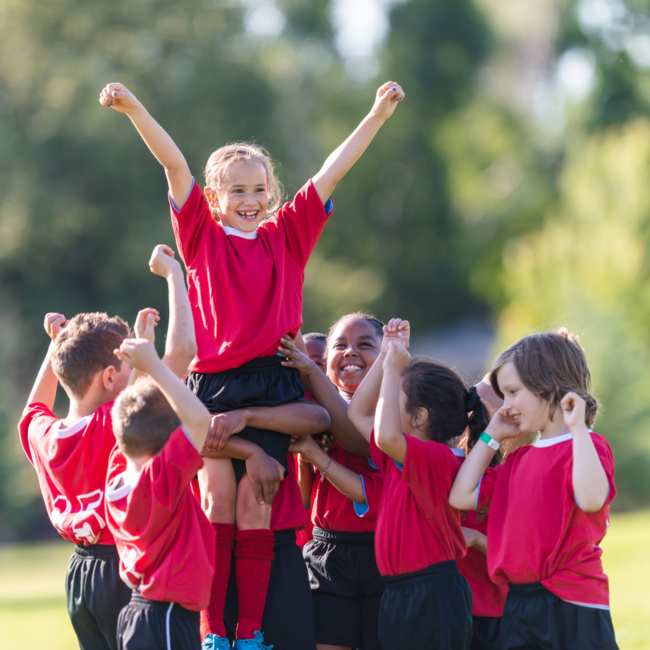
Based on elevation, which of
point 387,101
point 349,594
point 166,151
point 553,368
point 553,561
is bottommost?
point 349,594

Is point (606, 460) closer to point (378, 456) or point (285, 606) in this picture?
point (378, 456)

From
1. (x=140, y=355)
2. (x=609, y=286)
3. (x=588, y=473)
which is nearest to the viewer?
(x=140, y=355)

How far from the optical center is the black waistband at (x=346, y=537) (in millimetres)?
4023

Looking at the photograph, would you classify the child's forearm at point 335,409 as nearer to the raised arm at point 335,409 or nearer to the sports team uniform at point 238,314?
the raised arm at point 335,409

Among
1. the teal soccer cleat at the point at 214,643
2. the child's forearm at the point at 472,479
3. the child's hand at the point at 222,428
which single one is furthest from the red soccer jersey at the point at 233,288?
the teal soccer cleat at the point at 214,643

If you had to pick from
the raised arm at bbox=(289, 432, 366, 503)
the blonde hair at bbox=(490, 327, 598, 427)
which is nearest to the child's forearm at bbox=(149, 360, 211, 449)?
the raised arm at bbox=(289, 432, 366, 503)

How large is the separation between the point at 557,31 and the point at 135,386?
3402 centimetres

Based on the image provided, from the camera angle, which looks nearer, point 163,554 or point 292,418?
point 163,554

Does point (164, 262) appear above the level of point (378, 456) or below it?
above

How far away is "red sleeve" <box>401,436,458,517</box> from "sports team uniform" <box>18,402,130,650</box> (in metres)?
1.21

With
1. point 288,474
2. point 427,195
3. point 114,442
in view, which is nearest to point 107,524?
point 114,442

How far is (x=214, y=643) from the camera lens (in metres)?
3.40

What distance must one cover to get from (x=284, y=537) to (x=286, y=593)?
24 centimetres

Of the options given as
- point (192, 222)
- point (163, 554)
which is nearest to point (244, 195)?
point (192, 222)
